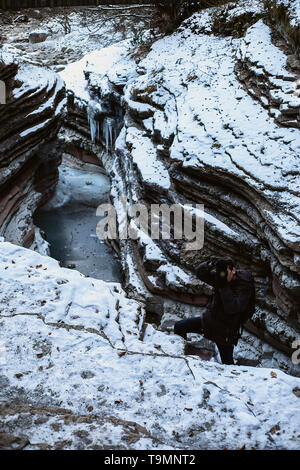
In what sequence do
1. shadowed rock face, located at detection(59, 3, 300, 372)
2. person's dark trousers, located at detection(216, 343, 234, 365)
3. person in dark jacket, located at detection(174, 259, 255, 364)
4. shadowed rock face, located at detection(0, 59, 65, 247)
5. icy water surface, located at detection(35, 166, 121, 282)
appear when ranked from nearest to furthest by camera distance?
person in dark jacket, located at detection(174, 259, 255, 364) < person's dark trousers, located at detection(216, 343, 234, 365) < shadowed rock face, located at detection(59, 3, 300, 372) < shadowed rock face, located at detection(0, 59, 65, 247) < icy water surface, located at detection(35, 166, 121, 282)

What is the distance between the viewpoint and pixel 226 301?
356 centimetres

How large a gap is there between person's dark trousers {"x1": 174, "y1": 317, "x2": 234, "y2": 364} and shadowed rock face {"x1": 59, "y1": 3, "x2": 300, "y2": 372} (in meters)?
1.27

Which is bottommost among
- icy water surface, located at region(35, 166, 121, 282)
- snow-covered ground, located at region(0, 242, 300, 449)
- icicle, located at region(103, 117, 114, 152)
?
icy water surface, located at region(35, 166, 121, 282)

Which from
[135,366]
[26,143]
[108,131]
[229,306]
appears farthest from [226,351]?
[108,131]

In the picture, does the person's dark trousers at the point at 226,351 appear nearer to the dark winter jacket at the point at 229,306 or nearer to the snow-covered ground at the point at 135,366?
the dark winter jacket at the point at 229,306

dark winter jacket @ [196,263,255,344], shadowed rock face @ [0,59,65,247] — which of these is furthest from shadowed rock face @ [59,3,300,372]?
shadowed rock face @ [0,59,65,247]

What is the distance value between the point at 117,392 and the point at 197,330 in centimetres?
159

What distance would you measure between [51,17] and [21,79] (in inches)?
414

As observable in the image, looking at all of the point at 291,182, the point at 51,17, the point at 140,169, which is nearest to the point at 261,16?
the point at 140,169

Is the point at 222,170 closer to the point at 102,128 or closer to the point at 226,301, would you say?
the point at 226,301

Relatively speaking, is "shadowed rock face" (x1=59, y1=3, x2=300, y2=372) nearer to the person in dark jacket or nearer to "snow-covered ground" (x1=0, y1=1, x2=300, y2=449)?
"snow-covered ground" (x1=0, y1=1, x2=300, y2=449)

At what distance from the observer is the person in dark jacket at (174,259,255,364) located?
11.7ft

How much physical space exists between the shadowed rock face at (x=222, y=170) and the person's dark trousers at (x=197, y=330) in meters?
1.27

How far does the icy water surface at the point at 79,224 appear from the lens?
334 inches
